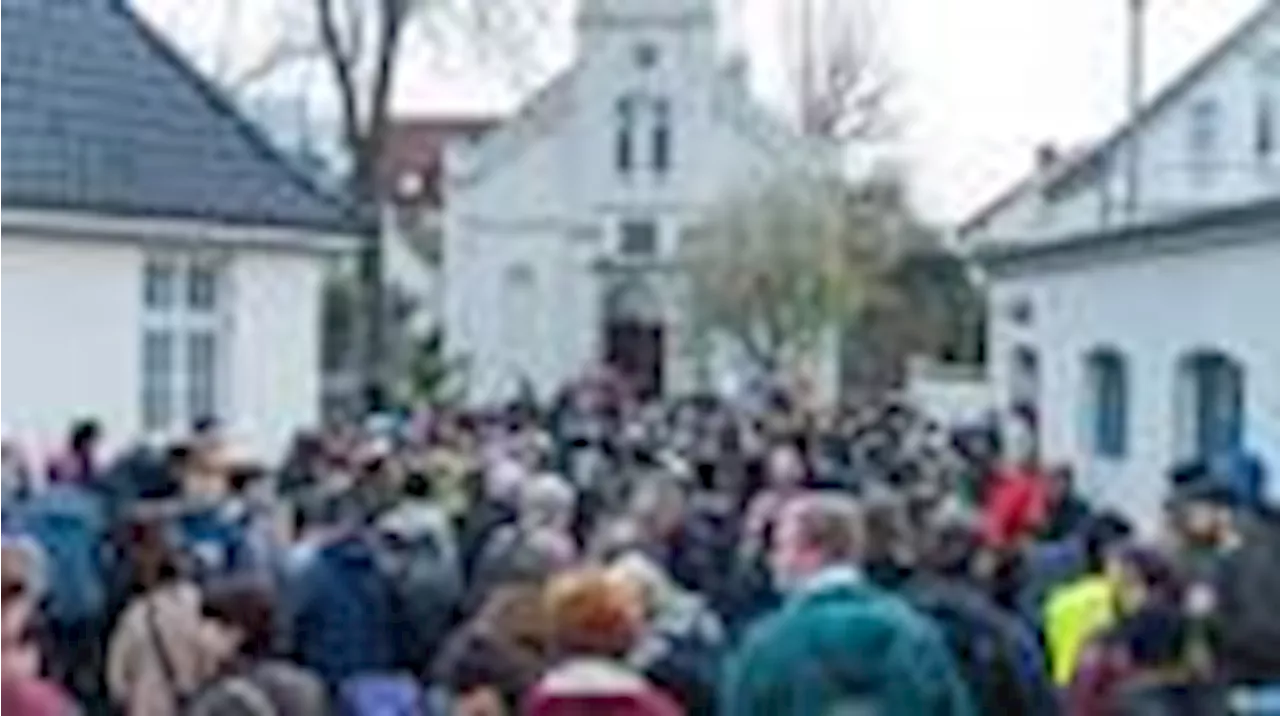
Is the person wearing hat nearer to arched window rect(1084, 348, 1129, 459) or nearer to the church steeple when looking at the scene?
arched window rect(1084, 348, 1129, 459)

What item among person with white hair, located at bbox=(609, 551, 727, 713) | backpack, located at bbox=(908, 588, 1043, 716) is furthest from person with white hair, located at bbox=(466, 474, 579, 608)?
backpack, located at bbox=(908, 588, 1043, 716)

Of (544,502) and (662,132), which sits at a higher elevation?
(662,132)

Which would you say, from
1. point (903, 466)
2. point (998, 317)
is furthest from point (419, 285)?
point (903, 466)

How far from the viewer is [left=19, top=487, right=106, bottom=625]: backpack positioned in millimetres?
13500

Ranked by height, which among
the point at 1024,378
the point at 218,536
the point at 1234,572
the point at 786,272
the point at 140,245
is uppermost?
the point at 140,245

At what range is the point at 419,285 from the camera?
274 feet

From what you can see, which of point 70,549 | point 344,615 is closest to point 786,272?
point 70,549

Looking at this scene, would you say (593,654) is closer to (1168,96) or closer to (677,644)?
(677,644)

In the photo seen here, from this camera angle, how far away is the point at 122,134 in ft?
89.6

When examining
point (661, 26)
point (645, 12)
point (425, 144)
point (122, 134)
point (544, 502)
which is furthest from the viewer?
point (425, 144)

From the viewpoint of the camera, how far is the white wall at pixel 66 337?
2391cm

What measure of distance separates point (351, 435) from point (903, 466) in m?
4.10

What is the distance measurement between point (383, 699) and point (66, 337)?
603 inches

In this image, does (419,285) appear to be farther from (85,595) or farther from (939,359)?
(85,595)
